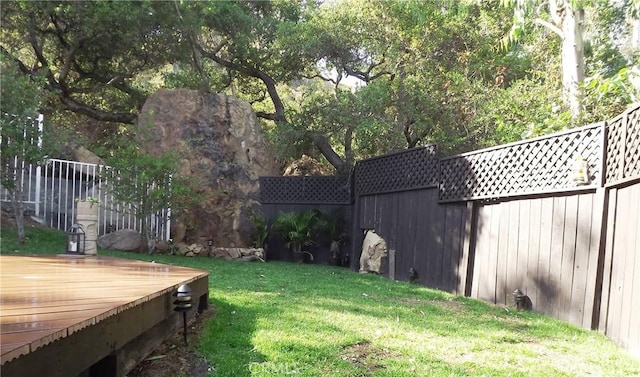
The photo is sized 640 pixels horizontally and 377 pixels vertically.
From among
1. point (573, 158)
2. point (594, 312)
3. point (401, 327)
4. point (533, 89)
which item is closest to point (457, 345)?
point (401, 327)

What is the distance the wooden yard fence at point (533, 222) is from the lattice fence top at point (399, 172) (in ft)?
0.06

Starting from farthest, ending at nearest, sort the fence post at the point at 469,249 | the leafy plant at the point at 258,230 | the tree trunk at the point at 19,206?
the leafy plant at the point at 258,230
the tree trunk at the point at 19,206
the fence post at the point at 469,249

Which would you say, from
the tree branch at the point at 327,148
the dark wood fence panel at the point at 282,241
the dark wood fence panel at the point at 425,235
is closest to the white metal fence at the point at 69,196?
the dark wood fence panel at the point at 282,241

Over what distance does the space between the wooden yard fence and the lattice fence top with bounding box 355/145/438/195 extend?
2 cm

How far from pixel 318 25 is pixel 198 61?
3705 millimetres

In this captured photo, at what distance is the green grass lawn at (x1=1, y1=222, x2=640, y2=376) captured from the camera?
2572 mm

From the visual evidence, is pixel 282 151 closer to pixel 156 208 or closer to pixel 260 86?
pixel 156 208

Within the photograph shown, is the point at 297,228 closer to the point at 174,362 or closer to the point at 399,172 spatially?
the point at 399,172

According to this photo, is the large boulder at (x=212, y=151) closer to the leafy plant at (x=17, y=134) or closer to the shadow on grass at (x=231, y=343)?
the leafy plant at (x=17, y=134)

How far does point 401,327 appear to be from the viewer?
3.53m

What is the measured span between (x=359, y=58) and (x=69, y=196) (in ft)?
22.2

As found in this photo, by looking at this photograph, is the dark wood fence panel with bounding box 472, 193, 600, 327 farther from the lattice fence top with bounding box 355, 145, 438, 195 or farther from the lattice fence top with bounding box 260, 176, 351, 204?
the lattice fence top with bounding box 260, 176, 351, 204

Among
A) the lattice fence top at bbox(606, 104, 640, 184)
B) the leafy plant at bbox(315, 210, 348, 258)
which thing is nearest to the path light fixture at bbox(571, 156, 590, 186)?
the lattice fence top at bbox(606, 104, 640, 184)

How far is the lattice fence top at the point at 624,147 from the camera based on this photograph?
338 centimetres
